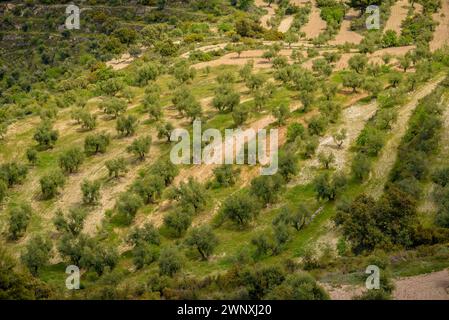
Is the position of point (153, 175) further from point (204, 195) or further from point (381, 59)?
point (381, 59)

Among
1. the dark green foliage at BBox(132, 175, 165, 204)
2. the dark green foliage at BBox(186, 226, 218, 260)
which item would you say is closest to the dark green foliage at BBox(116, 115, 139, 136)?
the dark green foliage at BBox(132, 175, 165, 204)

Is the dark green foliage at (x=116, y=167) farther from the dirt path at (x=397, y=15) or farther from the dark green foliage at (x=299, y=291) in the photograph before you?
the dirt path at (x=397, y=15)

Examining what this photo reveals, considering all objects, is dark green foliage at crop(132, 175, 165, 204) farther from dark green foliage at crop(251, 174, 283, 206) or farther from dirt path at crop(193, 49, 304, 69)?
dirt path at crop(193, 49, 304, 69)

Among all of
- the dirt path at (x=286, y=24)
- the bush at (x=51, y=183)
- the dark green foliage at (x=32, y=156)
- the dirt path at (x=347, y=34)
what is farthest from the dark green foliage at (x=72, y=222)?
the dirt path at (x=286, y=24)

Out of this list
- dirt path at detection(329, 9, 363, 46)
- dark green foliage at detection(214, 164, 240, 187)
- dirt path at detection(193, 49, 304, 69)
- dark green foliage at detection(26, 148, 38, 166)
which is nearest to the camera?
dark green foliage at detection(214, 164, 240, 187)

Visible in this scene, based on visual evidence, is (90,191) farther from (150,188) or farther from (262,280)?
(262,280)

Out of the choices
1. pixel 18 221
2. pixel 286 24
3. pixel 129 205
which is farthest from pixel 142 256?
pixel 286 24

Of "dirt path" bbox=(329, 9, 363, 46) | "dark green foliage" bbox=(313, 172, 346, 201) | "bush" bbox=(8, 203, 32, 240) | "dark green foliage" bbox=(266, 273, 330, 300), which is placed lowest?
"bush" bbox=(8, 203, 32, 240)
